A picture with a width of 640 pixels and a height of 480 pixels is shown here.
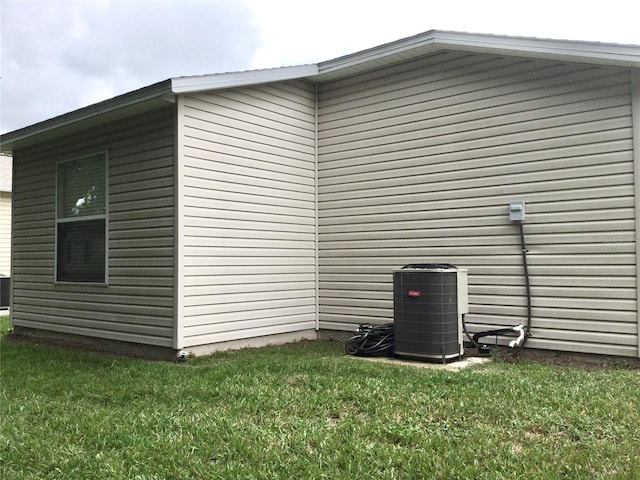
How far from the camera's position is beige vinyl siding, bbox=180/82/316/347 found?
5.93 meters

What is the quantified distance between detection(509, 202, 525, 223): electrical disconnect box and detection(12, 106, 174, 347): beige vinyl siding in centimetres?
356

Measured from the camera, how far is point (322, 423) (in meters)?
3.48

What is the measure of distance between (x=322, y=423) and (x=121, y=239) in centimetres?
402

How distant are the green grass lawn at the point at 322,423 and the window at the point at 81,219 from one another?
1.99 meters

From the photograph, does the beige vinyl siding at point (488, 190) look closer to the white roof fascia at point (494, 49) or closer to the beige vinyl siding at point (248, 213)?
the white roof fascia at point (494, 49)

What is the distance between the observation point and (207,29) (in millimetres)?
12352

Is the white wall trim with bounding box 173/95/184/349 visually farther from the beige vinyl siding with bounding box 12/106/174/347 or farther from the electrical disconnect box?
the electrical disconnect box

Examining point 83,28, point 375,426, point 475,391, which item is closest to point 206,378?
point 375,426

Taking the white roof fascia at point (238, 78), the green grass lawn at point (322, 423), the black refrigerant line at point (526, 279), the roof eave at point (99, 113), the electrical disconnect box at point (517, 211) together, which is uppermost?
the white roof fascia at point (238, 78)

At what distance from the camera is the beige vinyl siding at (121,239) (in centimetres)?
599

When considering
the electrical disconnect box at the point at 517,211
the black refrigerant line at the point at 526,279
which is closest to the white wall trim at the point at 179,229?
the electrical disconnect box at the point at 517,211

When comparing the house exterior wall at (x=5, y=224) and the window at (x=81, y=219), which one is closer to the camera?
the window at (x=81, y=219)

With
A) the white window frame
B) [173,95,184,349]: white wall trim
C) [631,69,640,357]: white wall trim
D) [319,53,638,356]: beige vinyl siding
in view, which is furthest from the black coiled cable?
the white window frame

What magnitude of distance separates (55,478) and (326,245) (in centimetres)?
490
